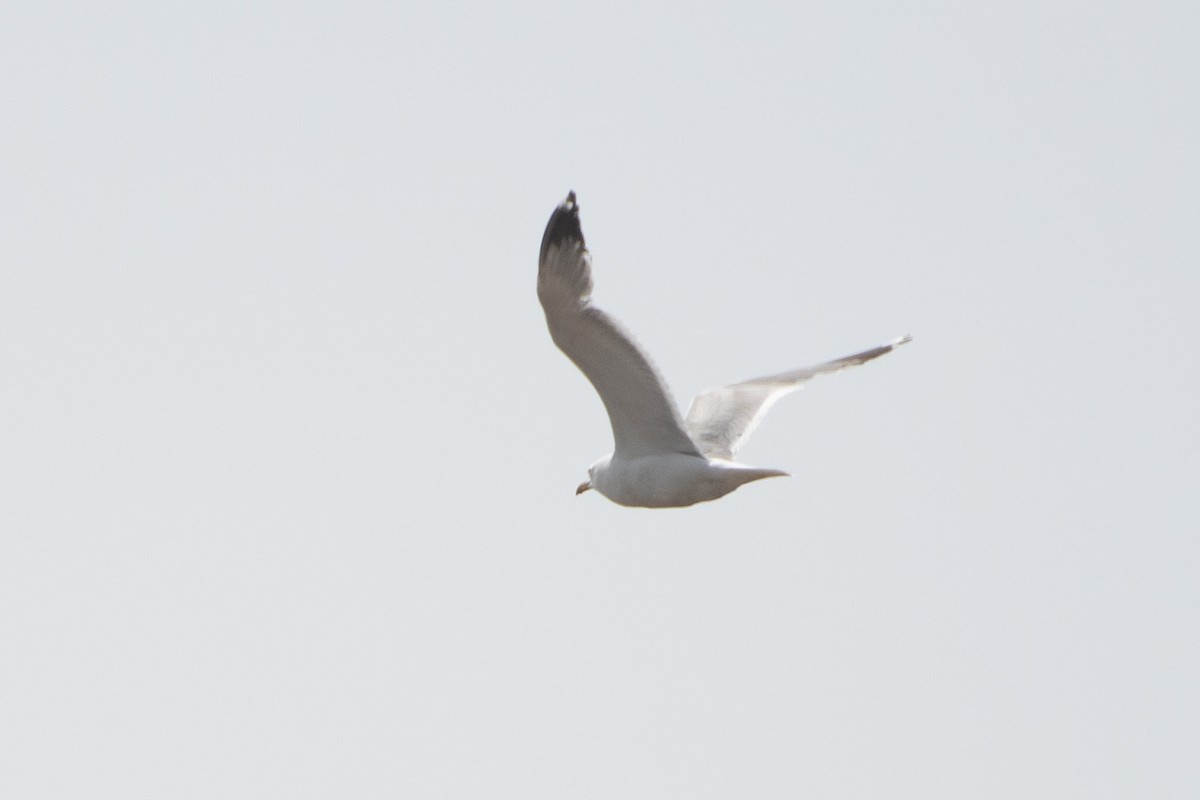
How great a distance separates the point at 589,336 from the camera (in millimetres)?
12898

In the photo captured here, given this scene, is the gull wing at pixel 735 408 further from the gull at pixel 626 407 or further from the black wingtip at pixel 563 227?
the black wingtip at pixel 563 227

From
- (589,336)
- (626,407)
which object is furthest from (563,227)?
(626,407)

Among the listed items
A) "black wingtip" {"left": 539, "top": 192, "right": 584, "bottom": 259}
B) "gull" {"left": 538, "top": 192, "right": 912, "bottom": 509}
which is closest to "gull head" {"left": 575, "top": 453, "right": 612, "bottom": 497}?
"gull" {"left": 538, "top": 192, "right": 912, "bottom": 509}

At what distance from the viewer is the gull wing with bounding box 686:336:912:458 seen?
1570 cm

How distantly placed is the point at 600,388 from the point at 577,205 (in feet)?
4.45

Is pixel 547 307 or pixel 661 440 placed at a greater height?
pixel 547 307

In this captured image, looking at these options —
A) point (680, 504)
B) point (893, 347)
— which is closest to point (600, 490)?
point (680, 504)

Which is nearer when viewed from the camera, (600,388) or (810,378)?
(600,388)

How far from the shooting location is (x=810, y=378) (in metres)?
17.3

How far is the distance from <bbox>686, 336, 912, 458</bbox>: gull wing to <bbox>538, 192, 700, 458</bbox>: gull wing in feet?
4.81

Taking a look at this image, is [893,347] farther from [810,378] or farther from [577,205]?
[577,205]

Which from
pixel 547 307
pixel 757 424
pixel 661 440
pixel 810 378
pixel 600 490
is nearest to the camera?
pixel 547 307

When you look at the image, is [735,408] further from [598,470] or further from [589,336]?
[589,336]

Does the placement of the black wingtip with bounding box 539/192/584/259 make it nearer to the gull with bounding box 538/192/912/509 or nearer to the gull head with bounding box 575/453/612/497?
the gull with bounding box 538/192/912/509
